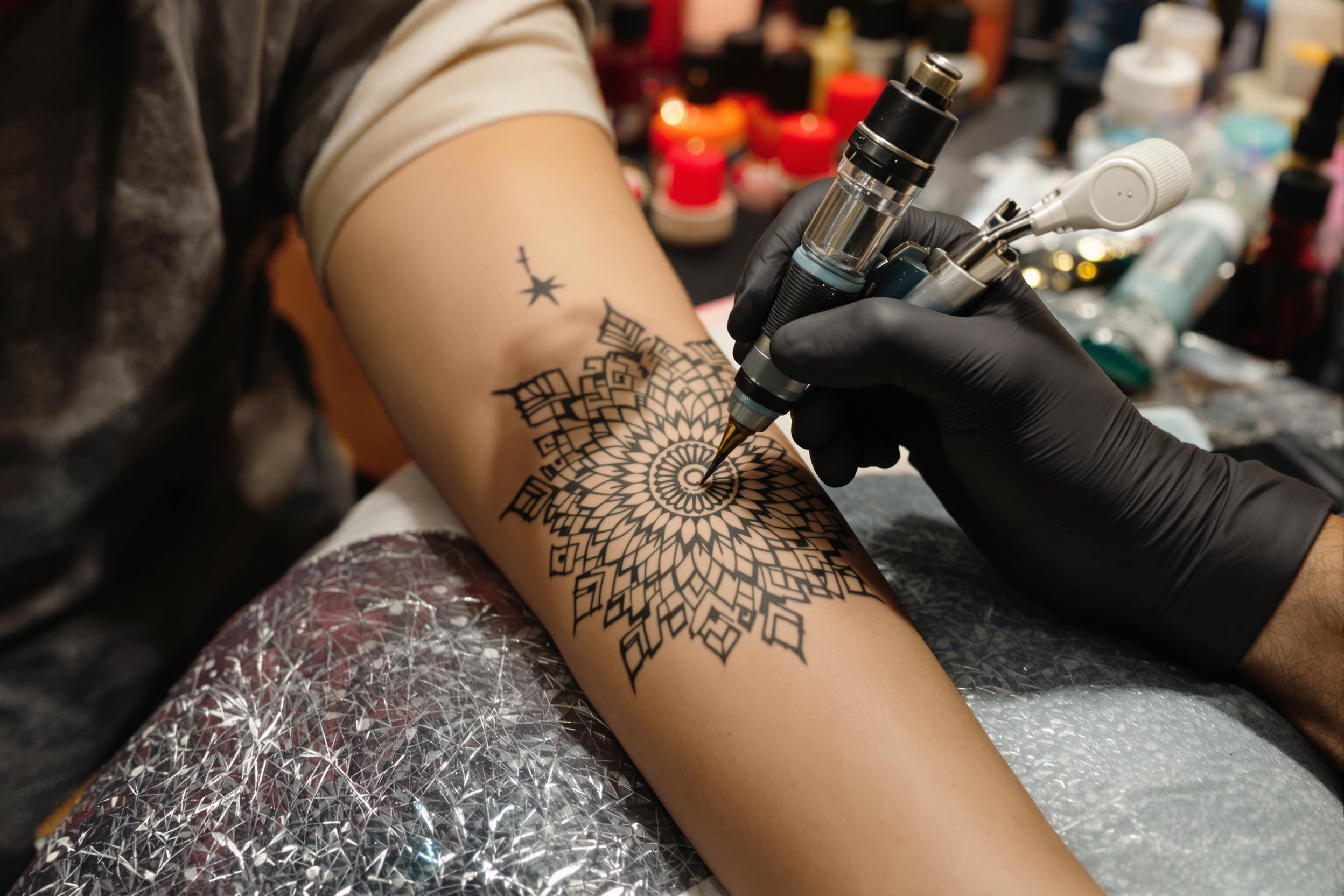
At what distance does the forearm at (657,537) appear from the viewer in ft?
1.48

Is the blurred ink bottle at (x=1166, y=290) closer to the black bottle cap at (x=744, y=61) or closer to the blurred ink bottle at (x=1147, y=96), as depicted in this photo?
the blurred ink bottle at (x=1147, y=96)

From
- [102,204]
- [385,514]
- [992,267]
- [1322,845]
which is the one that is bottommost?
[385,514]

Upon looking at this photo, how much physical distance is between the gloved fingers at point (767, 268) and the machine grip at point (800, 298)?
47 millimetres

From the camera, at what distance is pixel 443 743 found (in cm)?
52

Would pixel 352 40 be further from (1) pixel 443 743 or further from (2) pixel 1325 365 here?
(2) pixel 1325 365

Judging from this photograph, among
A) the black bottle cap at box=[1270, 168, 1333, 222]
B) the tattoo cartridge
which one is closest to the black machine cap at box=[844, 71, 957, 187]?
the tattoo cartridge

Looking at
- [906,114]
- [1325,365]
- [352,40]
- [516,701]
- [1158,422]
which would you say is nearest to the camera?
[906,114]

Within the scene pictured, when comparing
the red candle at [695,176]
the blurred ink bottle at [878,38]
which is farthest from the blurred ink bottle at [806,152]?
the blurred ink bottle at [878,38]

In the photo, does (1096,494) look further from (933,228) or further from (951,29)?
(951,29)

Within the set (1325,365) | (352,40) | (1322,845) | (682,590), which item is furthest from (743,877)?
(1325,365)

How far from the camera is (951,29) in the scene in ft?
4.42

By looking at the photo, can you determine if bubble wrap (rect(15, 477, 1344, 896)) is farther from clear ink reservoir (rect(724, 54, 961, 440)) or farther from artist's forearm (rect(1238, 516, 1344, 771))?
clear ink reservoir (rect(724, 54, 961, 440))

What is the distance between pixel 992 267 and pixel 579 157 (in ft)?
1.09

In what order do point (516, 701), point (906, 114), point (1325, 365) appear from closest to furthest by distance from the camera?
1. point (906, 114)
2. point (516, 701)
3. point (1325, 365)
